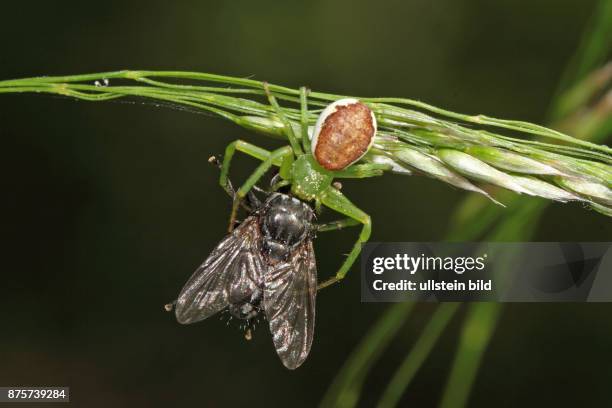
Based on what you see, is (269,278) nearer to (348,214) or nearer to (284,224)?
(284,224)

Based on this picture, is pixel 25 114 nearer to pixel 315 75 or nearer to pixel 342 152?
pixel 315 75

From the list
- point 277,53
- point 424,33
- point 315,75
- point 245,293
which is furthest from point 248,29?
point 245,293

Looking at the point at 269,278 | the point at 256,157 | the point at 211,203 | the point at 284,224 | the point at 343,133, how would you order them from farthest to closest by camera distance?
the point at 211,203 → the point at 269,278 → the point at 284,224 → the point at 256,157 → the point at 343,133

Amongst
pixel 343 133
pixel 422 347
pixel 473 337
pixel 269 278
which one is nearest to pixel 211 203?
pixel 269 278

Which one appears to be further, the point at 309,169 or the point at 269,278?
the point at 269,278

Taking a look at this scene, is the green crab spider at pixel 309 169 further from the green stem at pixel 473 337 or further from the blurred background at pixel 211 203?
→ the blurred background at pixel 211 203

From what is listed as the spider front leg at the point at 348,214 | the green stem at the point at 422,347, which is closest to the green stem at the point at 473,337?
the green stem at the point at 422,347
